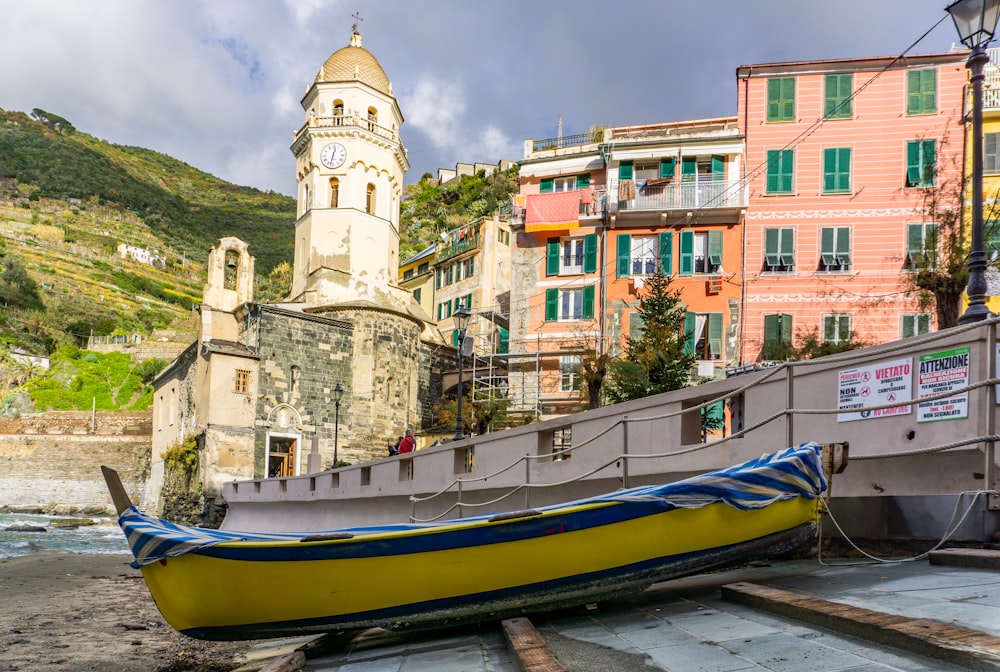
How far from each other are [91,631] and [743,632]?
442 inches

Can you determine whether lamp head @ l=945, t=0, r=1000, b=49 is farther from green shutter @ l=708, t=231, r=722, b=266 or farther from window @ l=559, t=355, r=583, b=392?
window @ l=559, t=355, r=583, b=392

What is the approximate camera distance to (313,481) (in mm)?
21984

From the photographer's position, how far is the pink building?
89.5 feet

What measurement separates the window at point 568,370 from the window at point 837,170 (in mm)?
10770

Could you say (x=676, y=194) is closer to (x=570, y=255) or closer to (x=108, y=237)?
(x=570, y=255)

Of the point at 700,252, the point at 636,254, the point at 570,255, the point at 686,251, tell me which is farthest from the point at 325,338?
the point at 700,252

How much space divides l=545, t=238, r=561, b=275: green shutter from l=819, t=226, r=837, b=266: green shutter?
967cm

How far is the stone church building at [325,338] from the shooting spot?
1385 inches

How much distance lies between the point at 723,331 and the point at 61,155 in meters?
126

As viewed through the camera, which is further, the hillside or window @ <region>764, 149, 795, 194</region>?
the hillside

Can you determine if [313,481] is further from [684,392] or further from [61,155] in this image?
[61,155]

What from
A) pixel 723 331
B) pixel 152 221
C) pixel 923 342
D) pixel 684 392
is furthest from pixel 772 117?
pixel 152 221

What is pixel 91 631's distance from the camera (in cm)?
1254

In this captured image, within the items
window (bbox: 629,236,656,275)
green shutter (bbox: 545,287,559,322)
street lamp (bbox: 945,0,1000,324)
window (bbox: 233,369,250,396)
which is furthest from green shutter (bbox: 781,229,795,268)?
window (bbox: 233,369,250,396)
